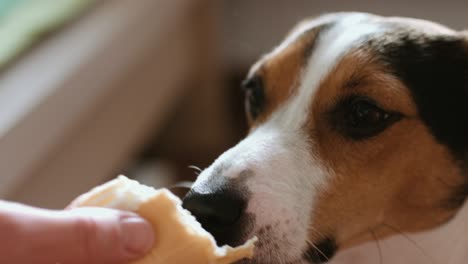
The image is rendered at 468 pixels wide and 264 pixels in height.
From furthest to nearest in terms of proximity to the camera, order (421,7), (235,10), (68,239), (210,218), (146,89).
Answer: (235,10) < (421,7) < (146,89) < (210,218) < (68,239)

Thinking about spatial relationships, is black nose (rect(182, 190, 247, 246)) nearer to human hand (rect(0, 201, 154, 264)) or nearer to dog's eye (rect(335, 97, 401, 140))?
human hand (rect(0, 201, 154, 264))

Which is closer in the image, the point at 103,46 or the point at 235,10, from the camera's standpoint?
the point at 103,46

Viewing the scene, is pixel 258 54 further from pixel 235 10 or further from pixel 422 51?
pixel 422 51

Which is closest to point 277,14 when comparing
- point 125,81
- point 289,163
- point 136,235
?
point 125,81

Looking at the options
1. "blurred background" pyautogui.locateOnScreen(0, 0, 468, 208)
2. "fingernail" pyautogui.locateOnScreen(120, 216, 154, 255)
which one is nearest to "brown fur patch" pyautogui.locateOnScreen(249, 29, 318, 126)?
"fingernail" pyautogui.locateOnScreen(120, 216, 154, 255)

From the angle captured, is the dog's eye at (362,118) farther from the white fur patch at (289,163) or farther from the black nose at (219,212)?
the black nose at (219,212)

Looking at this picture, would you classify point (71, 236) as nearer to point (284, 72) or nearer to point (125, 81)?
point (284, 72)

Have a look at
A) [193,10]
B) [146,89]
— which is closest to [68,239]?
[146,89]
